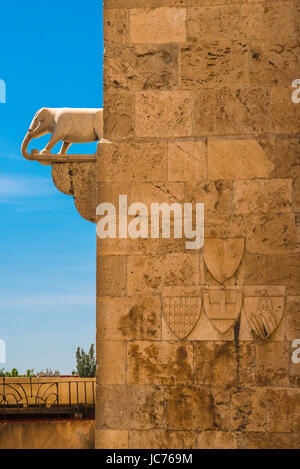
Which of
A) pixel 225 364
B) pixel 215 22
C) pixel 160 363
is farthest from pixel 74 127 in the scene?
pixel 225 364

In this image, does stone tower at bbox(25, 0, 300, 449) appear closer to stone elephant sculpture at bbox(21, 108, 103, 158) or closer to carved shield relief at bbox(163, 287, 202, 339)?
carved shield relief at bbox(163, 287, 202, 339)

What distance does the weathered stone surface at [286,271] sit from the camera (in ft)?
15.8

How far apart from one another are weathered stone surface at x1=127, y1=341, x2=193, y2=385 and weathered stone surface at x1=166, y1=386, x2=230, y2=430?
0.11 m

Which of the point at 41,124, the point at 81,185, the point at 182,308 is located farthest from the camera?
the point at 41,124

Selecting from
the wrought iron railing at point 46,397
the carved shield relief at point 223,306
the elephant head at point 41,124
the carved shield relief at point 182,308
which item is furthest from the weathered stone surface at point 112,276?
the wrought iron railing at point 46,397

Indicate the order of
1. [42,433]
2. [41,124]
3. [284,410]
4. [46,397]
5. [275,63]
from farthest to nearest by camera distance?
[46,397] → [42,433] → [41,124] → [275,63] → [284,410]

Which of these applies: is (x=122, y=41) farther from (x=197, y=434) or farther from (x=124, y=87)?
(x=197, y=434)

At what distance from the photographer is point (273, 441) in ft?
15.5

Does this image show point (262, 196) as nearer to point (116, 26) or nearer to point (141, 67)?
point (141, 67)

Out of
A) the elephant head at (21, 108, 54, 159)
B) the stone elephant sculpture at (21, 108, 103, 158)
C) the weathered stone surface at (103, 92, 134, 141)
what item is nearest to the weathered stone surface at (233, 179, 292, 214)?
the weathered stone surface at (103, 92, 134, 141)

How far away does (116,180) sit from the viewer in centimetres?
498

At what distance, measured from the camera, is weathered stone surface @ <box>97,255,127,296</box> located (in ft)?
16.1

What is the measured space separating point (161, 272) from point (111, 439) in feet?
4.49
